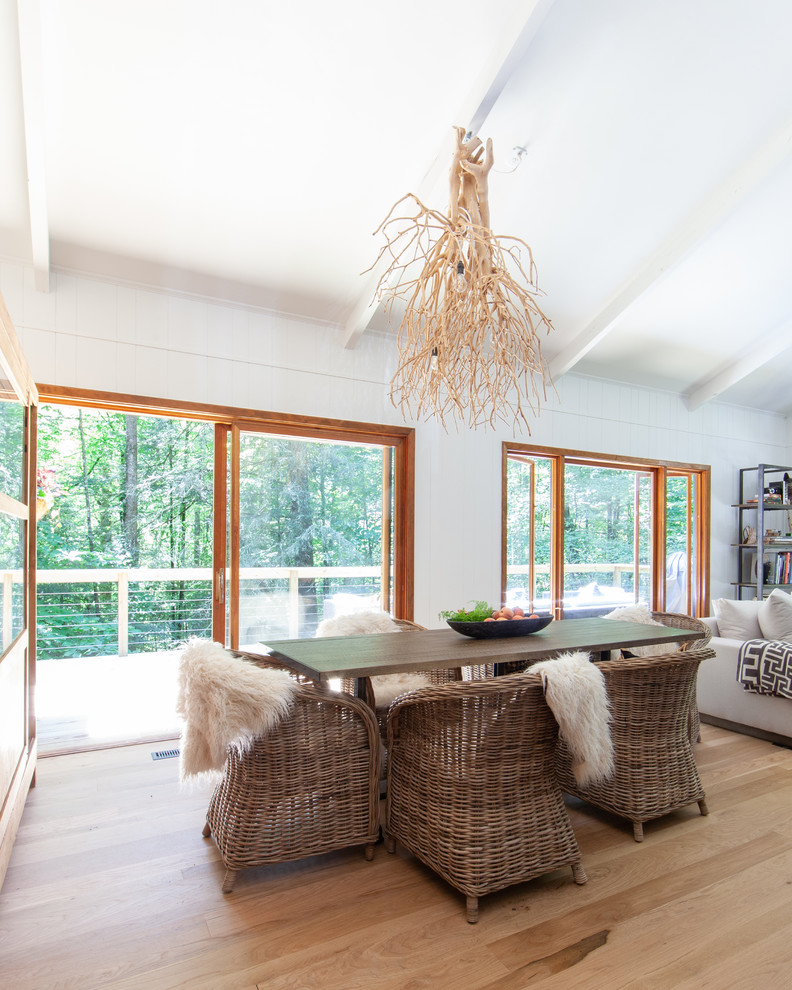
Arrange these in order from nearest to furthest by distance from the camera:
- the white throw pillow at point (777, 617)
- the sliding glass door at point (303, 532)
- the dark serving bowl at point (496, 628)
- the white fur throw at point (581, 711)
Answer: the white fur throw at point (581, 711) < the dark serving bowl at point (496, 628) < the white throw pillow at point (777, 617) < the sliding glass door at point (303, 532)

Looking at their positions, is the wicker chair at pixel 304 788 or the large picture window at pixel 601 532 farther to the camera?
the large picture window at pixel 601 532

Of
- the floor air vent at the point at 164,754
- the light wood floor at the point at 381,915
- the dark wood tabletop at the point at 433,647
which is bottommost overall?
the floor air vent at the point at 164,754

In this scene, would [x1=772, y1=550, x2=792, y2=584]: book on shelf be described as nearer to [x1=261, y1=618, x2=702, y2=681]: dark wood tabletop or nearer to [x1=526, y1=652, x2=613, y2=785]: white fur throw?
[x1=261, y1=618, x2=702, y2=681]: dark wood tabletop

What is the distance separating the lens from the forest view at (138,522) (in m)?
4.50

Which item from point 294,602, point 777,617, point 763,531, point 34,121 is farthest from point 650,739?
point 763,531

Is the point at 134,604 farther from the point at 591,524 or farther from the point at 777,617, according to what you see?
the point at 777,617

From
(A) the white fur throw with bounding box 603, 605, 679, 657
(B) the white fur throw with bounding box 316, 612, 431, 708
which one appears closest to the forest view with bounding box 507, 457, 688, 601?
(A) the white fur throw with bounding box 603, 605, 679, 657

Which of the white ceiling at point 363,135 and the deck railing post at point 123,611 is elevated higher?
the white ceiling at point 363,135

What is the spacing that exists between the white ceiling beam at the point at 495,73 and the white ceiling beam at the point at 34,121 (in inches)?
65.2

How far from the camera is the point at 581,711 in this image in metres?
2.02

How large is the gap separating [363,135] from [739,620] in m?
3.65

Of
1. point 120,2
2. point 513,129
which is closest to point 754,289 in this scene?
point 513,129

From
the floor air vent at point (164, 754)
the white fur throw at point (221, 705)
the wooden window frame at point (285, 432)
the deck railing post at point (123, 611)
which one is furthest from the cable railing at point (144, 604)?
the white fur throw at point (221, 705)

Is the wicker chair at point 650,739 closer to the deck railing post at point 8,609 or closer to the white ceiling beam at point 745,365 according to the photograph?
the deck railing post at point 8,609
